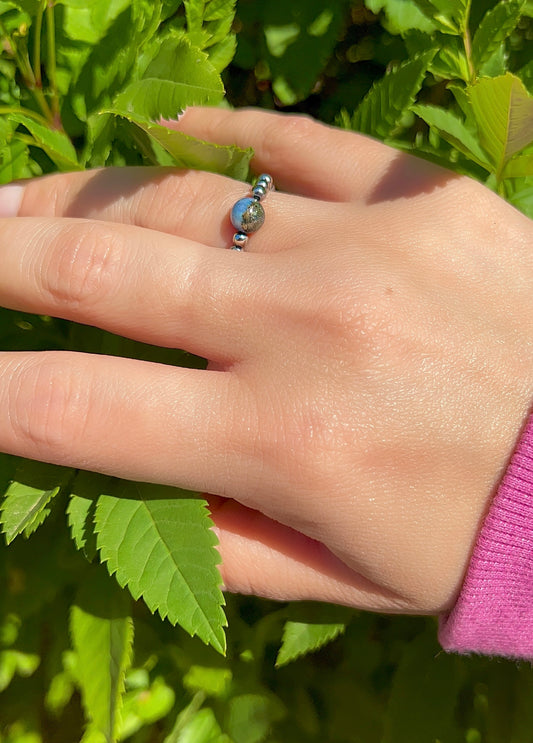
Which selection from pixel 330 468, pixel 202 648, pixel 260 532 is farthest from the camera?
pixel 202 648

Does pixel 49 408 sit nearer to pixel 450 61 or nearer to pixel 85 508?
pixel 85 508

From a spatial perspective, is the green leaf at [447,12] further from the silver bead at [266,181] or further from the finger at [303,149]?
the silver bead at [266,181]

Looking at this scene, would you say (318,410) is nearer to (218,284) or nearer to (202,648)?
(218,284)

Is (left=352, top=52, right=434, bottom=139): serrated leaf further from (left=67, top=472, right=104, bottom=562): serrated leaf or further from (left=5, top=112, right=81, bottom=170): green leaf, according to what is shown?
(left=67, top=472, right=104, bottom=562): serrated leaf

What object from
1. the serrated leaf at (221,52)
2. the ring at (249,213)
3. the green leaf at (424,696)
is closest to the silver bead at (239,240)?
the ring at (249,213)

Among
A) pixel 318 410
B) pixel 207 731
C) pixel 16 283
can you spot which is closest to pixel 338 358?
pixel 318 410

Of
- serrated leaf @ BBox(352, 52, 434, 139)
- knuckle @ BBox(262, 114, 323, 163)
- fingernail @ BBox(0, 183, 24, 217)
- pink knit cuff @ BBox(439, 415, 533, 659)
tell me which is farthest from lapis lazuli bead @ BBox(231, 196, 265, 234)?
pink knit cuff @ BBox(439, 415, 533, 659)

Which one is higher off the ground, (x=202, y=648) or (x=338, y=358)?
(x=338, y=358)

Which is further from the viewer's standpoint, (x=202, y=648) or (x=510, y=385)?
(x=202, y=648)
